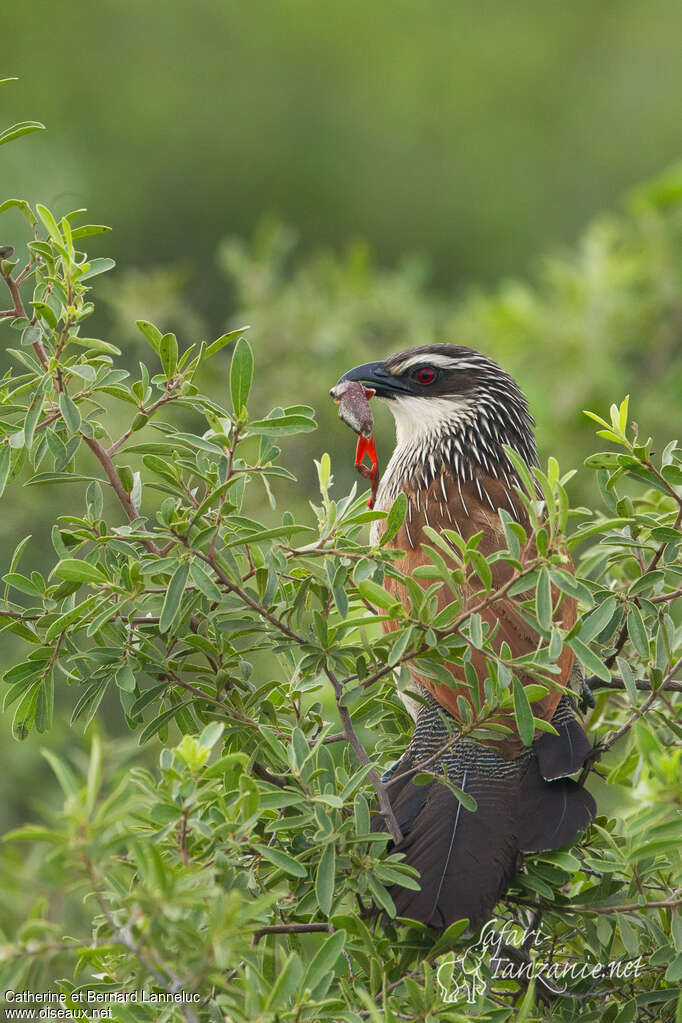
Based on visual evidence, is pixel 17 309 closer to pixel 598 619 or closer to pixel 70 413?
pixel 70 413

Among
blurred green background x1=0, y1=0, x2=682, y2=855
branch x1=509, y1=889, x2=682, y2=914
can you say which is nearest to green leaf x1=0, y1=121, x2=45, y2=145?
branch x1=509, y1=889, x2=682, y2=914

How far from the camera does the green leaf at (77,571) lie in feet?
5.27

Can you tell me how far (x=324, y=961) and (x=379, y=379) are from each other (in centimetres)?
191

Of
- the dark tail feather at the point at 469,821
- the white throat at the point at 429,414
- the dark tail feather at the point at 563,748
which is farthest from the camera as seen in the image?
the white throat at the point at 429,414

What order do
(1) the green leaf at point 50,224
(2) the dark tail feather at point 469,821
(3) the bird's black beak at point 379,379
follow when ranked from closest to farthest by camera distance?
(1) the green leaf at point 50,224 → (2) the dark tail feather at point 469,821 → (3) the bird's black beak at point 379,379

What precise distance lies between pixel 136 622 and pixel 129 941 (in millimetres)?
647

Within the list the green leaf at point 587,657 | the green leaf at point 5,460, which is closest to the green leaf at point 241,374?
the green leaf at point 5,460

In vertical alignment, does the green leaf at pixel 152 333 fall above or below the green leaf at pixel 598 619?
above

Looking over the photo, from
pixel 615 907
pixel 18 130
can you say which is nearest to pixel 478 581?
pixel 615 907

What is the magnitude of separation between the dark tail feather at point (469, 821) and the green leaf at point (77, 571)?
0.54 metres

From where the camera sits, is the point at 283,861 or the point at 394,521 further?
the point at 394,521

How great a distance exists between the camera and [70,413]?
64.8 inches

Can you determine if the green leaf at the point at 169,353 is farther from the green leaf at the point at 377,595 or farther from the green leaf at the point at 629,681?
the green leaf at the point at 629,681

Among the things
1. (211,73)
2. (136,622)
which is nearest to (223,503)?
(136,622)
